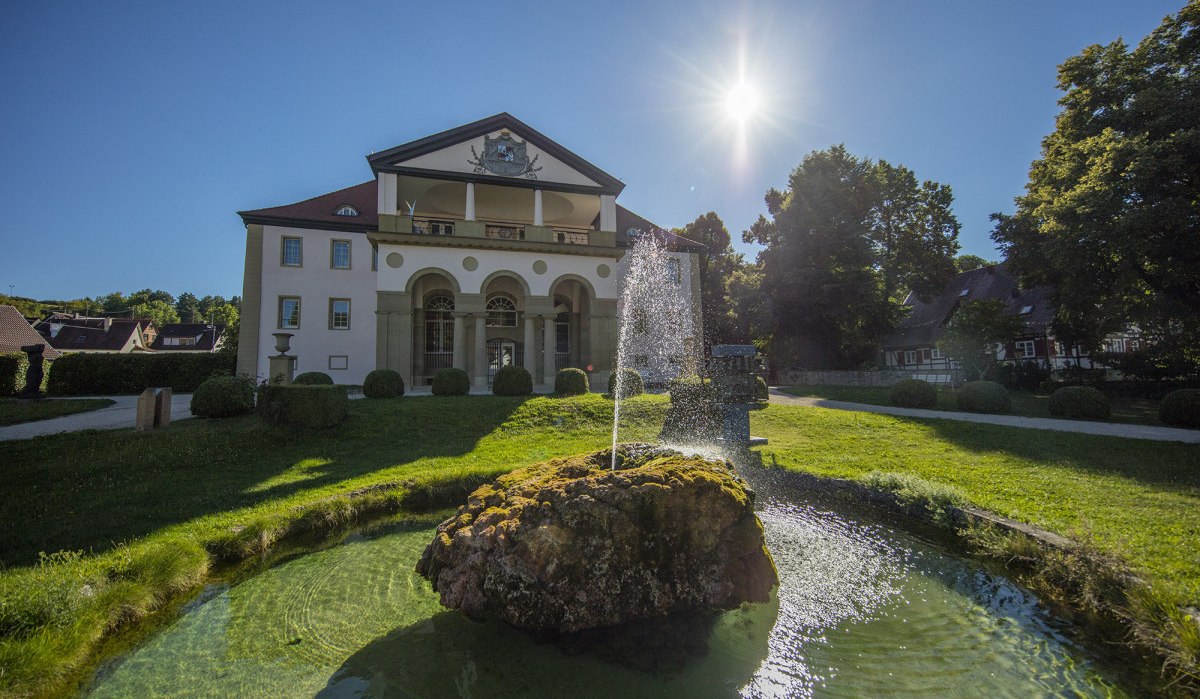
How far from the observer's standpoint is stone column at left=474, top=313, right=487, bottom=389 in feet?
64.1

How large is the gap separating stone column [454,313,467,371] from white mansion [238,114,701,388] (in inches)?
1.9

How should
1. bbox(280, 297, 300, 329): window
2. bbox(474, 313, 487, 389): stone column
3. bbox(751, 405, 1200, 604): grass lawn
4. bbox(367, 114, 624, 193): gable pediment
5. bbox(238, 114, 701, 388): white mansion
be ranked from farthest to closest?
1. bbox(280, 297, 300, 329): window
2. bbox(367, 114, 624, 193): gable pediment
3. bbox(238, 114, 701, 388): white mansion
4. bbox(474, 313, 487, 389): stone column
5. bbox(751, 405, 1200, 604): grass lawn

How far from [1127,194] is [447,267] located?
2450cm

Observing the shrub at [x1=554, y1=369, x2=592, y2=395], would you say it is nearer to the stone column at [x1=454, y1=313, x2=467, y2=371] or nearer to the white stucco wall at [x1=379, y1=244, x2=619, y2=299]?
the white stucco wall at [x1=379, y1=244, x2=619, y2=299]

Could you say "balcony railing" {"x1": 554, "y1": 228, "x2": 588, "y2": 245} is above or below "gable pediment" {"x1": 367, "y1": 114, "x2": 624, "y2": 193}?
below

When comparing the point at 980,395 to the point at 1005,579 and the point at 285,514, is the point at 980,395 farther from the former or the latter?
the point at 285,514

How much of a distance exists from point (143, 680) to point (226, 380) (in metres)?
11.2

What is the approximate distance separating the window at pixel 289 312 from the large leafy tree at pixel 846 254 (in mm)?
25888

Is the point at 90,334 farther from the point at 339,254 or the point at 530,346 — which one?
the point at 530,346

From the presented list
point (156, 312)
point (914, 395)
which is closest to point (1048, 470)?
point (914, 395)

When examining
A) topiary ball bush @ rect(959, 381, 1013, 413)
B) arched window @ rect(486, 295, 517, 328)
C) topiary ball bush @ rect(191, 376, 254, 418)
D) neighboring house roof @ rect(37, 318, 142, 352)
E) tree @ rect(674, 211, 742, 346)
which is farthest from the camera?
neighboring house roof @ rect(37, 318, 142, 352)

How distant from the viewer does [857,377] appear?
77.7 ft

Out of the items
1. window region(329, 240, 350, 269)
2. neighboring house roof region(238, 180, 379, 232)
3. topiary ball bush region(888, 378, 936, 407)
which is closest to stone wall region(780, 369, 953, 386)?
topiary ball bush region(888, 378, 936, 407)

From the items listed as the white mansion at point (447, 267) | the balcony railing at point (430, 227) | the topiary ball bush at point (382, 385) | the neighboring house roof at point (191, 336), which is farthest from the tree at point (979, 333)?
the neighboring house roof at point (191, 336)
